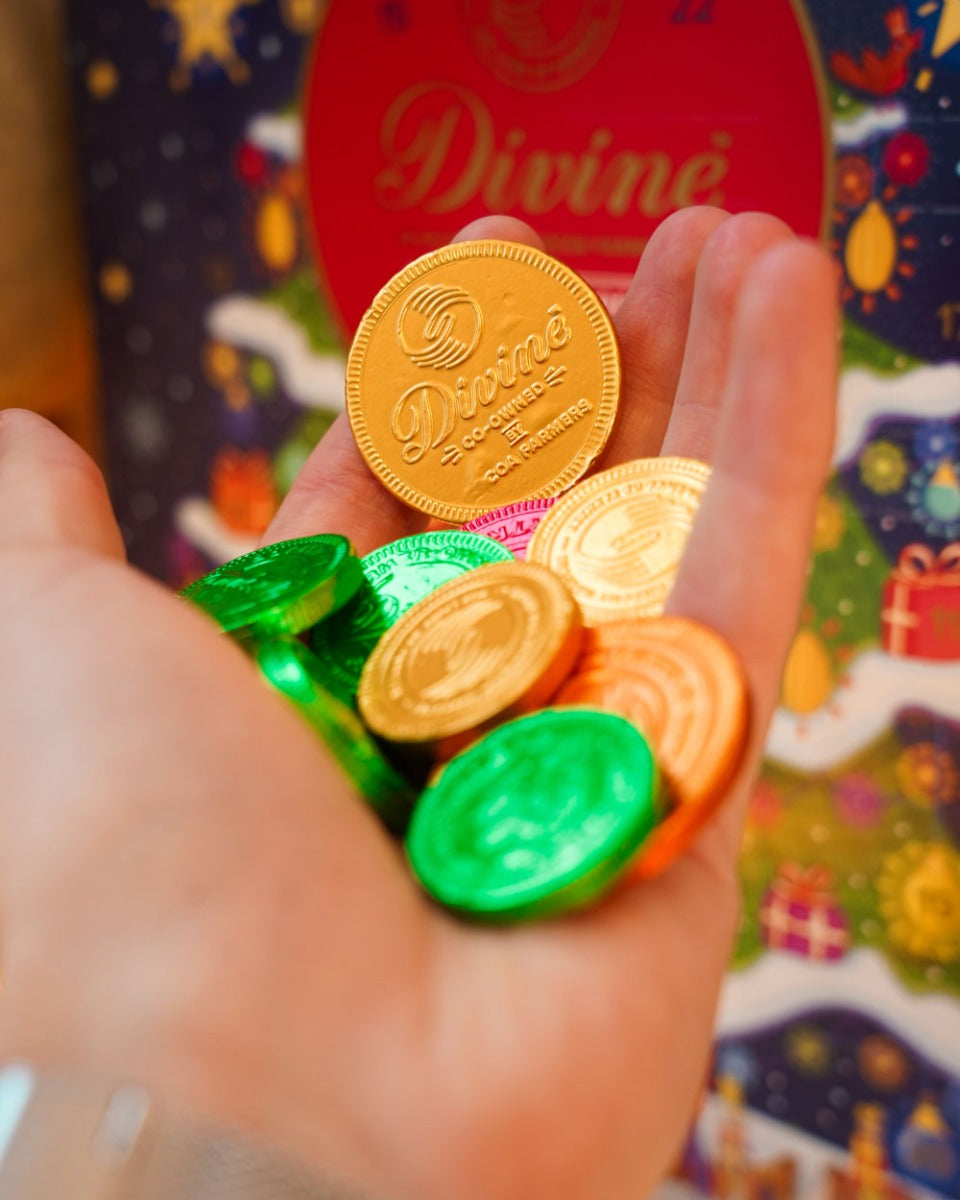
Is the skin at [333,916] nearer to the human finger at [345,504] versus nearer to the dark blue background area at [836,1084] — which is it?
the human finger at [345,504]

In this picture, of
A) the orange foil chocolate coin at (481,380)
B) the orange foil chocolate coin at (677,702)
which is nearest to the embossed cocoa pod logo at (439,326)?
the orange foil chocolate coin at (481,380)

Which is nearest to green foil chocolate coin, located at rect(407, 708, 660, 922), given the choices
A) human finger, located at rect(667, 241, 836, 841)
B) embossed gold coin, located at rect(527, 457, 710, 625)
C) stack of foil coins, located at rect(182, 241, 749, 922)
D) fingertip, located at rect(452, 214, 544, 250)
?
stack of foil coins, located at rect(182, 241, 749, 922)

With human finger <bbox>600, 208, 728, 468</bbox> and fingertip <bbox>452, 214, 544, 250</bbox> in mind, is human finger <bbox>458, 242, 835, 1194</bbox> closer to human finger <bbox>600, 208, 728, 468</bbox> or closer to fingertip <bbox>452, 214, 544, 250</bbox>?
human finger <bbox>600, 208, 728, 468</bbox>

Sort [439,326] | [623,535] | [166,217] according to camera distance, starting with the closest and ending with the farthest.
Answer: [623,535], [439,326], [166,217]

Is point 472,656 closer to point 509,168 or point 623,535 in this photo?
point 623,535

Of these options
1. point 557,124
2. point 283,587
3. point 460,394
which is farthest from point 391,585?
point 557,124

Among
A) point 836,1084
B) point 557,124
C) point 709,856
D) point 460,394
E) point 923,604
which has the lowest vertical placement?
point 836,1084

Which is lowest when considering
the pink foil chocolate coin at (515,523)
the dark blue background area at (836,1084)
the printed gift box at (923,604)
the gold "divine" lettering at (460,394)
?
the dark blue background area at (836,1084)
